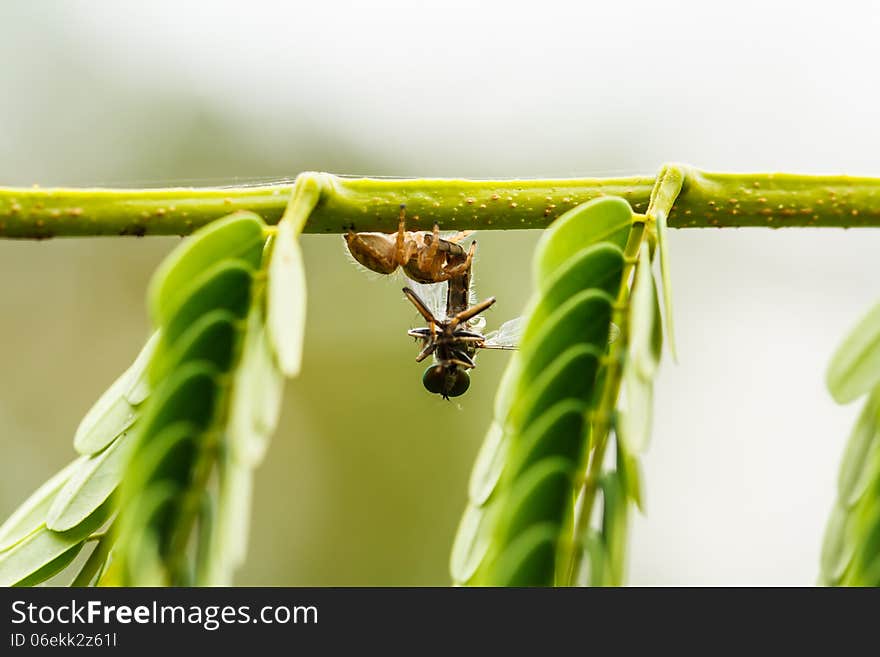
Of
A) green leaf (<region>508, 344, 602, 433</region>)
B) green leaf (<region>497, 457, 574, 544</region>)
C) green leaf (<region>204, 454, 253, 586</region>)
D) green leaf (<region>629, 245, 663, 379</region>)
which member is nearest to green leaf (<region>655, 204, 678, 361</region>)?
green leaf (<region>629, 245, 663, 379</region>)

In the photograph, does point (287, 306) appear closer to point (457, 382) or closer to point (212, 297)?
point (212, 297)

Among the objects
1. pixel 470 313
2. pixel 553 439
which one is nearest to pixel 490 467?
pixel 553 439

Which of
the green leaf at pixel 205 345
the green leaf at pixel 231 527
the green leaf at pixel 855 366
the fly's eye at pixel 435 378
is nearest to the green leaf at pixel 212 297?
the green leaf at pixel 205 345

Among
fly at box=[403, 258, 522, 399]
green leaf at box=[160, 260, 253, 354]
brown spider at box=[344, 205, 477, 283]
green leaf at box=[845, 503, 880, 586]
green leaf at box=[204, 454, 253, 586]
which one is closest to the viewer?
green leaf at box=[204, 454, 253, 586]

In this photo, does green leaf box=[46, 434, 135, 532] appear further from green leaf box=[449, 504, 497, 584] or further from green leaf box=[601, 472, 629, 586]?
green leaf box=[601, 472, 629, 586]

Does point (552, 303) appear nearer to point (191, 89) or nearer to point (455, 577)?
point (455, 577)
